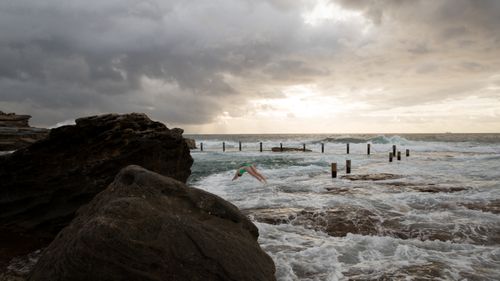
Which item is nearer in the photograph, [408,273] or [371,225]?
[408,273]

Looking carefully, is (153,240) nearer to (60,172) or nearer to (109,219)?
(109,219)

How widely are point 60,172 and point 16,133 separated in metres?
28.6

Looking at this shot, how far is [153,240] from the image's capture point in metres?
3.21

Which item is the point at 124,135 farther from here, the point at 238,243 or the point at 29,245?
the point at 238,243

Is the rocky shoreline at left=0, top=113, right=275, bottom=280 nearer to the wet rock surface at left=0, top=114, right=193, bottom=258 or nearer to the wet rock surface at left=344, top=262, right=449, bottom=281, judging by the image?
the wet rock surface at left=0, top=114, right=193, bottom=258

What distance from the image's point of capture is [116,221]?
3189 mm

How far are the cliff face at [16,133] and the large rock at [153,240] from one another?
25874 mm

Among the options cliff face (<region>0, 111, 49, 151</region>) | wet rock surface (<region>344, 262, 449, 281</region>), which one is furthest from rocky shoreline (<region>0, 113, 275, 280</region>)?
cliff face (<region>0, 111, 49, 151</region>)

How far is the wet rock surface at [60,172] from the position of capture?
672 cm

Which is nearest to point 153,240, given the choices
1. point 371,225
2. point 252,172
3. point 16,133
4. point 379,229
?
point 379,229

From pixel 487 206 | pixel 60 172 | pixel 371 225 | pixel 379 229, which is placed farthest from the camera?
pixel 487 206

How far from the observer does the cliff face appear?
93.2 feet

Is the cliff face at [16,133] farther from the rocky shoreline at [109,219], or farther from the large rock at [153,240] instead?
the large rock at [153,240]

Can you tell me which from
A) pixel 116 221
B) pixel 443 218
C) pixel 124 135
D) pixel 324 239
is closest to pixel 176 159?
pixel 124 135
